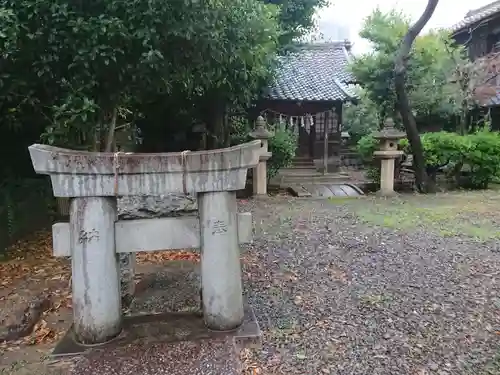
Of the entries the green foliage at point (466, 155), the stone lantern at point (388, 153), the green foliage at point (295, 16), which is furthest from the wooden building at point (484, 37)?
the green foliage at point (295, 16)

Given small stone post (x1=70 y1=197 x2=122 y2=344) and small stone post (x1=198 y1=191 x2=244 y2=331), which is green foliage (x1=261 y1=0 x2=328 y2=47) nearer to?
small stone post (x1=198 y1=191 x2=244 y2=331)

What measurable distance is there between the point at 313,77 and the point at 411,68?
4549 millimetres

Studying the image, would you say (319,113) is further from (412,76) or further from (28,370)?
(28,370)

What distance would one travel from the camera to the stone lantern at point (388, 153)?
12.0m

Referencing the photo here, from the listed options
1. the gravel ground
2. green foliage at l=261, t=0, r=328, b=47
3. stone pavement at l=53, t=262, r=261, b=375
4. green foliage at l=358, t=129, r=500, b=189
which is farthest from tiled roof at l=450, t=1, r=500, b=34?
stone pavement at l=53, t=262, r=261, b=375

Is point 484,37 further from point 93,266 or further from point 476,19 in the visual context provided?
point 93,266

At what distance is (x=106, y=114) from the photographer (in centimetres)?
651

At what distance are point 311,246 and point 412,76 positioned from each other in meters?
12.1

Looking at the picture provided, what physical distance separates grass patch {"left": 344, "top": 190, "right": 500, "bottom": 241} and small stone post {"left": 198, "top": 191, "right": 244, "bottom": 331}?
501 centimetres

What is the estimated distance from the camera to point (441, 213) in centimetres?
902

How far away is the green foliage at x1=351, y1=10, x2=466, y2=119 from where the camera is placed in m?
16.0

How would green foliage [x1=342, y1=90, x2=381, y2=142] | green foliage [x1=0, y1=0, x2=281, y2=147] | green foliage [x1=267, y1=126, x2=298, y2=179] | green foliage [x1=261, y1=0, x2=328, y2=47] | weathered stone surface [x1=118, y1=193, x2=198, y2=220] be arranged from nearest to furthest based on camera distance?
1. weathered stone surface [x1=118, y1=193, x2=198, y2=220]
2. green foliage [x1=0, y1=0, x2=281, y2=147]
3. green foliage [x1=267, y1=126, x2=298, y2=179]
4. green foliage [x1=261, y1=0, x2=328, y2=47]
5. green foliage [x1=342, y1=90, x2=381, y2=142]

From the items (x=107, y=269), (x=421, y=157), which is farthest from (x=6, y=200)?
(x=421, y=157)

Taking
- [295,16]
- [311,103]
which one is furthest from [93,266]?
[311,103]
